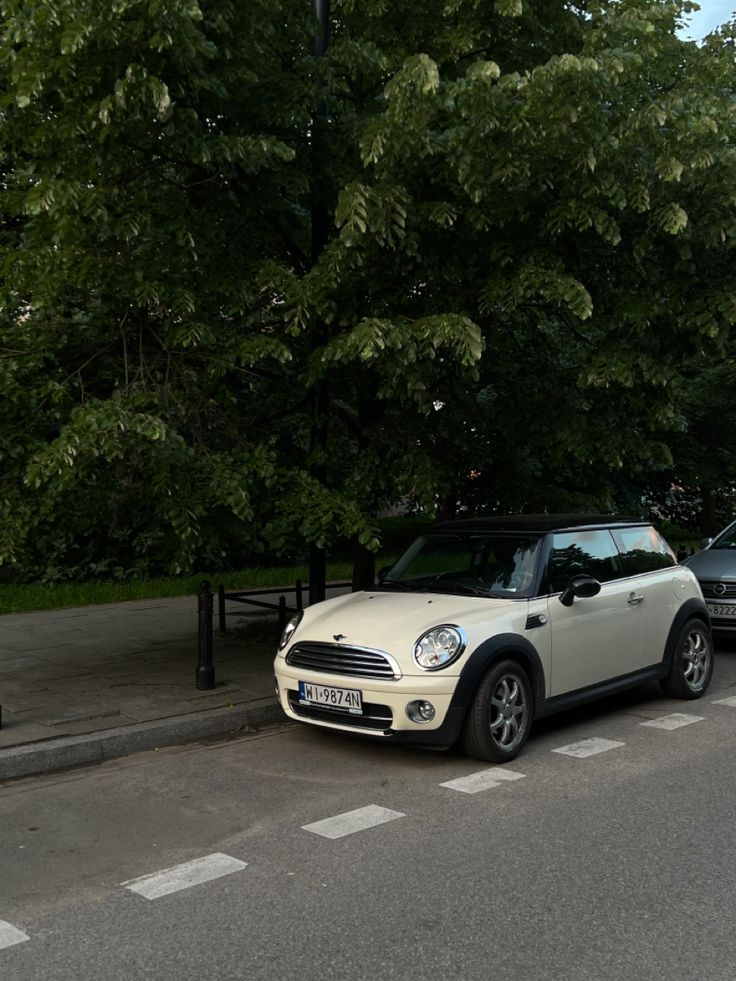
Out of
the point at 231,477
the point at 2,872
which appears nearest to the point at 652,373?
the point at 231,477

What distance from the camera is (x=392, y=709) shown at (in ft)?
19.9

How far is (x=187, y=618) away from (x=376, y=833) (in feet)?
25.3

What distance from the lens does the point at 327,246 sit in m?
7.71

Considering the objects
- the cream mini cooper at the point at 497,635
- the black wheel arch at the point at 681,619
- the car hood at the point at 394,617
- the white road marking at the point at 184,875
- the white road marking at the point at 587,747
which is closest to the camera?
the white road marking at the point at 184,875

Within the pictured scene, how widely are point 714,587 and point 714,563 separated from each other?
44 centimetres

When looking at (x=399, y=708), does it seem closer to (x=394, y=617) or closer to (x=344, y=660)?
A: (x=344, y=660)

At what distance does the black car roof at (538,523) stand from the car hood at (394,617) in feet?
2.77

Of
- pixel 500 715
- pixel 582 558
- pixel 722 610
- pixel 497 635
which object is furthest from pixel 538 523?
pixel 722 610

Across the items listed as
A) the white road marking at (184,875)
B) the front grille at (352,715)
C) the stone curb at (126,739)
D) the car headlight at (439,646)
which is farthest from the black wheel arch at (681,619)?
the white road marking at (184,875)

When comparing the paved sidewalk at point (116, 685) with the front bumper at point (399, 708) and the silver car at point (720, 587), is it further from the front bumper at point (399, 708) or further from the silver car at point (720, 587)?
the silver car at point (720, 587)

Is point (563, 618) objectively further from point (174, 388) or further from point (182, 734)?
point (174, 388)

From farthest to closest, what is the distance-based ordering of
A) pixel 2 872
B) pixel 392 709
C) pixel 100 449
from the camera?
pixel 100 449 < pixel 392 709 < pixel 2 872

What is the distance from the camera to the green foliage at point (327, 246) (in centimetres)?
658

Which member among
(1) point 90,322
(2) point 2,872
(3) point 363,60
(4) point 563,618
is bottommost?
(2) point 2,872
